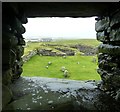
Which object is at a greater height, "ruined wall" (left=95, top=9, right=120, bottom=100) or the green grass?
"ruined wall" (left=95, top=9, right=120, bottom=100)

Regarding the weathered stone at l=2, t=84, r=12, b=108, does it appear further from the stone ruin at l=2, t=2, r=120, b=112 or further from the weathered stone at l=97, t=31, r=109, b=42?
the weathered stone at l=97, t=31, r=109, b=42

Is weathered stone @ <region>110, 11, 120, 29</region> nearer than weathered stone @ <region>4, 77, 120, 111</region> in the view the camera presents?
No

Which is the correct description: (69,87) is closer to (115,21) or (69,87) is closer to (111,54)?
(111,54)

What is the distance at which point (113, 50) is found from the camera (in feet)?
14.8

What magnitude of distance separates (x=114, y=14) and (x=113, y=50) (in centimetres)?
77

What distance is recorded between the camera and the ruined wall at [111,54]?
4320 millimetres

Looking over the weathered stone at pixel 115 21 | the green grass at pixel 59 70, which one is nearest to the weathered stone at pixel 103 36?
the weathered stone at pixel 115 21

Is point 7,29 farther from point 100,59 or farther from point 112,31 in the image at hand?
point 100,59

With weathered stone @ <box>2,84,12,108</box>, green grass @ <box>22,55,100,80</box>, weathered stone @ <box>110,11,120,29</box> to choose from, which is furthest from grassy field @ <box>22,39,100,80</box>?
weathered stone @ <box>2,84,12,108</box>

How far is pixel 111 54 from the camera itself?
15.4ft

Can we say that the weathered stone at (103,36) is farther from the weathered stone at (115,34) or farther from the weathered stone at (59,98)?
the weathered stone at (59,98)

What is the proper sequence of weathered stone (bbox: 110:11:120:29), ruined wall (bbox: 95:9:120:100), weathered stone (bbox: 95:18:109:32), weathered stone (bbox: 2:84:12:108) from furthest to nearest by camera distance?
weathered stone (bbox: 95:18:109:32) → ruined wall (bbox: 95:9:120:100) → weathered stone (bbox: 110:11:120:29) → weathered stone (bbox: 2:84:12:108)

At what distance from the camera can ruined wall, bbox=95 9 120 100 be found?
4320mm

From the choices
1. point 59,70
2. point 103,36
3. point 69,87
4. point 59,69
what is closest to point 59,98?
point 69,87
